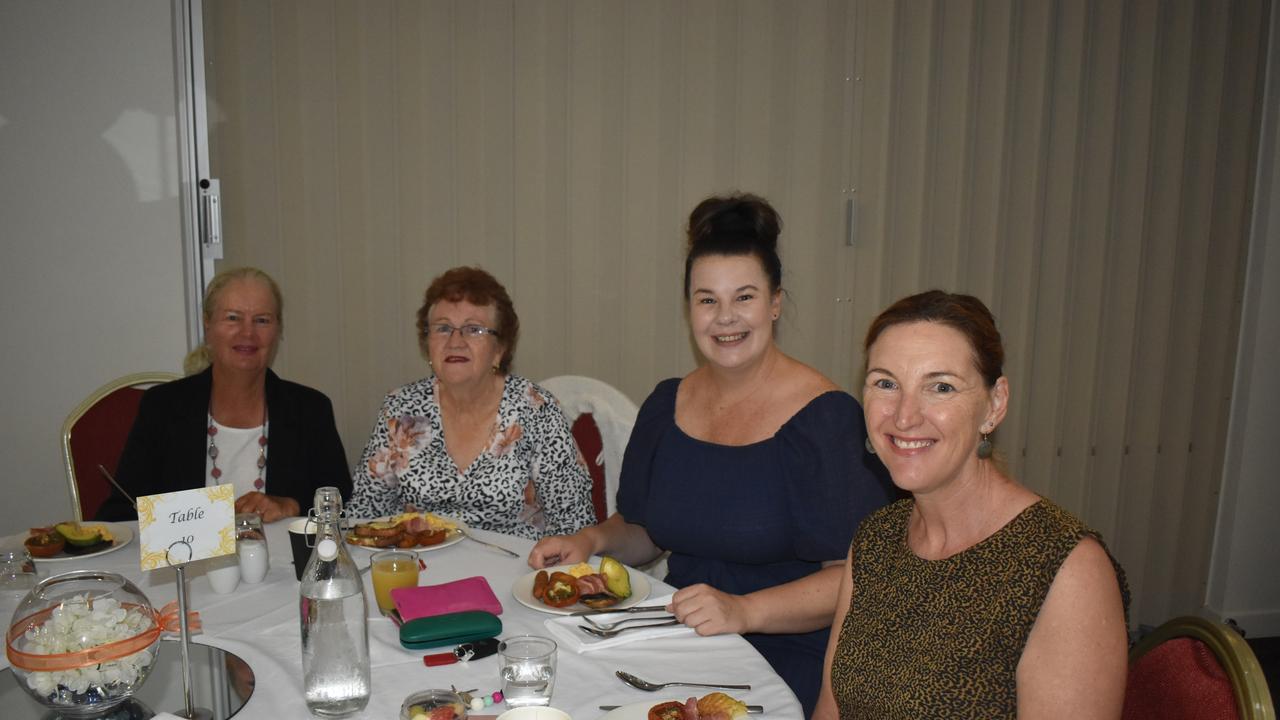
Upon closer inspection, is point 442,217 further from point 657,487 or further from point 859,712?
point 859,712

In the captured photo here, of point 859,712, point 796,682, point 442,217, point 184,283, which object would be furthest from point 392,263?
point 859,712

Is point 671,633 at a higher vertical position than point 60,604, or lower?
lower

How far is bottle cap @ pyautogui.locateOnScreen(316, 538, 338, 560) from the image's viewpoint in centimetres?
125

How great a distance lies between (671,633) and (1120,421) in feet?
10.5

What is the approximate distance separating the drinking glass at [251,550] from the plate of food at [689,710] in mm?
878

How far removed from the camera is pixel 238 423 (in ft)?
8.94

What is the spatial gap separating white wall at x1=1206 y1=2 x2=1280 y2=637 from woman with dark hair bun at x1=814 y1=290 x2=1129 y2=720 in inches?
126

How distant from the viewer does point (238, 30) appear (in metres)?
3.16

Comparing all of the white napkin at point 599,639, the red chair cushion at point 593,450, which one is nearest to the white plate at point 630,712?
the white napkin at point 599,639

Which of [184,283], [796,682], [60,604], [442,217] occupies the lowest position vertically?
[796,682]

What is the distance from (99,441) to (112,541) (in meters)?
0.82

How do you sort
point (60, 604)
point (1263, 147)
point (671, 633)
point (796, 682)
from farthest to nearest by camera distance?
point (1263, 147)
point (796, 682)
point (671, 633)
point (60, 604)

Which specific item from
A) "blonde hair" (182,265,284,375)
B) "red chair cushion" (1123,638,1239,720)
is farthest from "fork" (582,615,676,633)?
"blonde hair" (182,265,284,375)

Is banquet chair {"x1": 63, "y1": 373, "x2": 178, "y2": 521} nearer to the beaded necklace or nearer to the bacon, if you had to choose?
the beaded necklace
